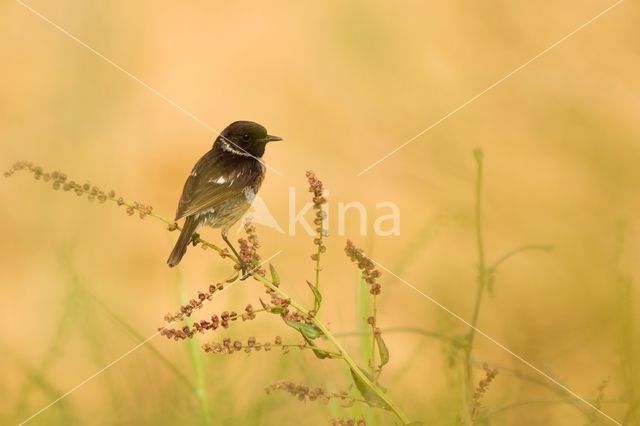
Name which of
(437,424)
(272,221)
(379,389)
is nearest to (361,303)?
(437,424)

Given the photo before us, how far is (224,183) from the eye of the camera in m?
3.13

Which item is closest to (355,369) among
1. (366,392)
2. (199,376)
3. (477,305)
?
(366,392)

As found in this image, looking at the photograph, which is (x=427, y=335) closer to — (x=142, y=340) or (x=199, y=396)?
(x=199, y=396)

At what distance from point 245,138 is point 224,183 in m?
0.43

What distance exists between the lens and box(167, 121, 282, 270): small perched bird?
9.47 feet

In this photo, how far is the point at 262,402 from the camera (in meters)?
2.64

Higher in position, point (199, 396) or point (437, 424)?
point (437, 424)

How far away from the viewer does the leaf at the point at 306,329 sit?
1.92m

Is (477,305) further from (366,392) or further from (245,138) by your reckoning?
(245,138)

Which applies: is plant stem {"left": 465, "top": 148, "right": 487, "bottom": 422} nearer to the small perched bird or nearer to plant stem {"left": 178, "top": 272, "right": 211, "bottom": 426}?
plant stem {"left": 178, "top": 272, "right": 211, "bottom": 426}

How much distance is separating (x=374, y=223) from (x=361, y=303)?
778 millimetres

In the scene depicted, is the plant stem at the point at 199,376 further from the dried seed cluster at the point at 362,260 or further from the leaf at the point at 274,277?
the dried seed cluster at the point at 362,260

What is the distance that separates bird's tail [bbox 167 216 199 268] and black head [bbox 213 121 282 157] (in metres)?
0.57

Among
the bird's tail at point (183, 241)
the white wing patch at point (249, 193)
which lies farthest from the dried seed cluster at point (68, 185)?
the white wing patch at point (249, 193)
